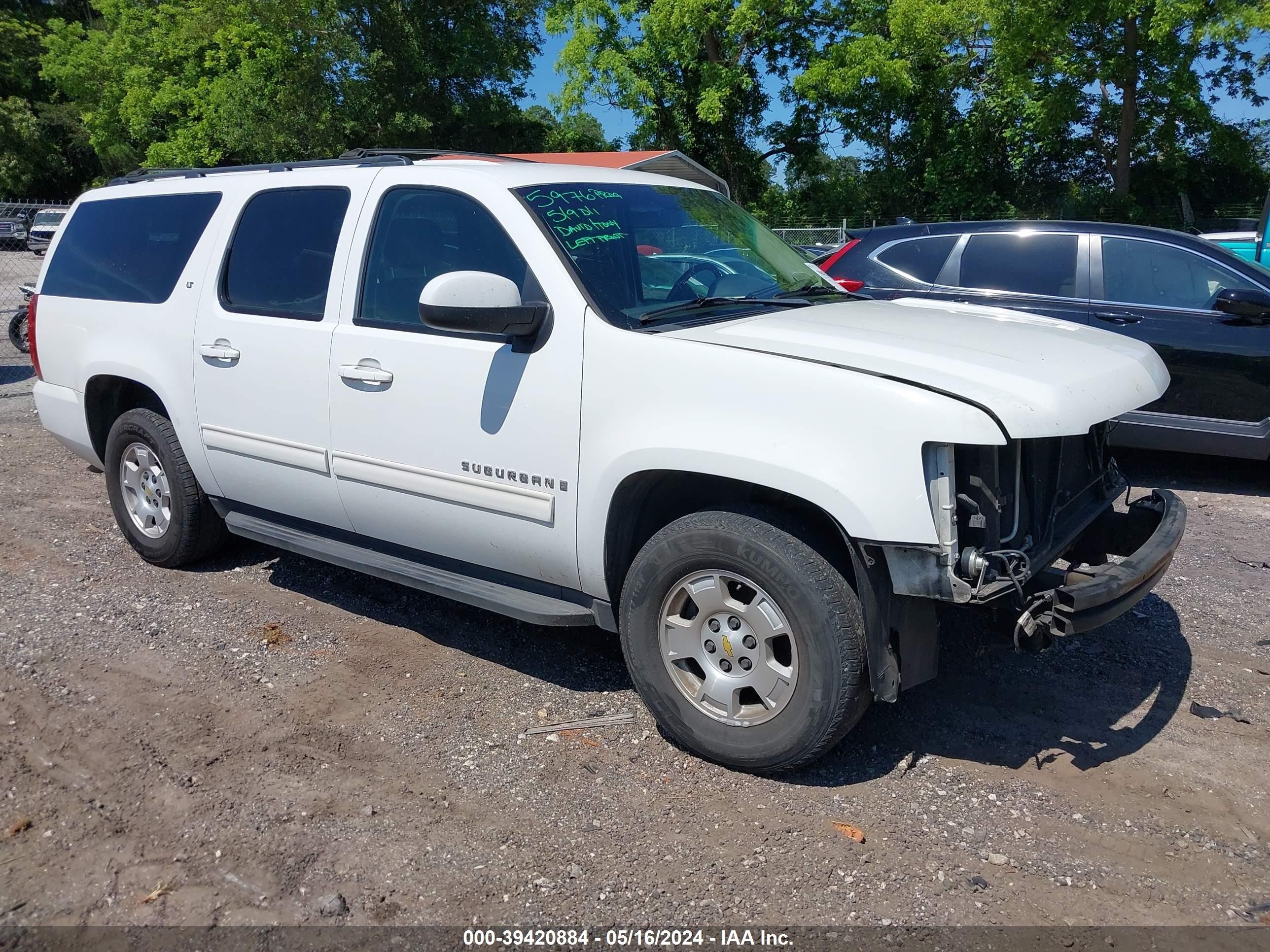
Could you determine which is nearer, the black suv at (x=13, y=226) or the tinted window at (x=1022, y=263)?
the tinted window at (x=1022, y=263)

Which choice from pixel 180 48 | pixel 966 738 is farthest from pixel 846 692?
pixel 180 48

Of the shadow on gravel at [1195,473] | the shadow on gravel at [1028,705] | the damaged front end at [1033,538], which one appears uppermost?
the damaged front end at [1033,538]

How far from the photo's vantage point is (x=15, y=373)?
1170 cm

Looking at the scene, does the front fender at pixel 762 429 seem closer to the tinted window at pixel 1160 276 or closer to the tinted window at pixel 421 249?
the tinted window at pixel 421 249

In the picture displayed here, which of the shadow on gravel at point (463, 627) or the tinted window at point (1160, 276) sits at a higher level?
the tinted window at point (1160, 276)

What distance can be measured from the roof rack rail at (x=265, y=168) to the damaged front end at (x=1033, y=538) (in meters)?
2.67

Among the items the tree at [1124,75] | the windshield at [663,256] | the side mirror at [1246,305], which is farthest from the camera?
the tree at [1124,75]

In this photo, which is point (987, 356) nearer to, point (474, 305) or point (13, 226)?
point (474, 305)

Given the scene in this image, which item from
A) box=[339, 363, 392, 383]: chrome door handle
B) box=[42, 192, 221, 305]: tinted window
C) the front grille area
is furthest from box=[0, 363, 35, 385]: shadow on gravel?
the front grille area

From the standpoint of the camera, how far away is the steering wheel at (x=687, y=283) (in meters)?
3.81

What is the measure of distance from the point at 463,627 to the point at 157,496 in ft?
6.24

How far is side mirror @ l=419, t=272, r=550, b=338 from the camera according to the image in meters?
3.39

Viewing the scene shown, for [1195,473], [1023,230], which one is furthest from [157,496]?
[1195,473]

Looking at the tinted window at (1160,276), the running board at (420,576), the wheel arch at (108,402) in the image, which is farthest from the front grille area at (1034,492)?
the wheel arch at (108,402)
